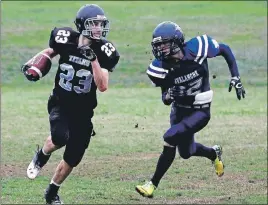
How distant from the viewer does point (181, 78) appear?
11117mm

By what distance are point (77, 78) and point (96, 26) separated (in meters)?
0.88

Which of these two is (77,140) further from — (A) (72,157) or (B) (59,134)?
(B) (59,134)

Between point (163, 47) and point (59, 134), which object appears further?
point (59, 134)

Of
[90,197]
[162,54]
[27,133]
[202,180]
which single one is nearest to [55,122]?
[162,54]

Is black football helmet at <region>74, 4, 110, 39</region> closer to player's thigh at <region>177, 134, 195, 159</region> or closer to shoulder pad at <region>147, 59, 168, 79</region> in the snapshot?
shoulder pad at <region>147, 59, 168, 79</region>

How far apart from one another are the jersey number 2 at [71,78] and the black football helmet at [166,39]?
0.87m

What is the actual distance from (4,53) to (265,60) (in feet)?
37.9

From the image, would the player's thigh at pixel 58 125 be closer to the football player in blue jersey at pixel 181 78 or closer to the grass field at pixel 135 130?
the football player in blue jersey at pixel 181 78

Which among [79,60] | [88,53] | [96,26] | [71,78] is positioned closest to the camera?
[88,53]

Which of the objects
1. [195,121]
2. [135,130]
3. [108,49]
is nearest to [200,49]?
[195,121]

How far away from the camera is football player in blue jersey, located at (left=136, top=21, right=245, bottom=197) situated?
10.8m

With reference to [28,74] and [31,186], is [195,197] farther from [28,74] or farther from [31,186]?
[28,74]

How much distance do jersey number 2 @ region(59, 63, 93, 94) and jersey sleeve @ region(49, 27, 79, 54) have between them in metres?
0.26

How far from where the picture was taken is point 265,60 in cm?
4025
